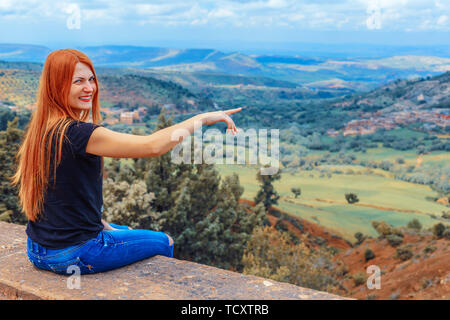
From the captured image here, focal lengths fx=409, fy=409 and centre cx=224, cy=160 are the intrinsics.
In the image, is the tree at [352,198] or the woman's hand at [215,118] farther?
the tree at [352,198]

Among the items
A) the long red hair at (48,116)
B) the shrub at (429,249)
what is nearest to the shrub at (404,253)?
the shrub at (429,249)

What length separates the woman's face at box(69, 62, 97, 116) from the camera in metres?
2.62

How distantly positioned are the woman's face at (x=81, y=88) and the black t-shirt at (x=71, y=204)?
23cm

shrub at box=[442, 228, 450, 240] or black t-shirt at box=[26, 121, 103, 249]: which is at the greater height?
black t-shirt at box=[26, 121, 103, 249]

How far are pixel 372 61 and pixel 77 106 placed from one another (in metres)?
145

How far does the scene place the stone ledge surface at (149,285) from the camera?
2605mm

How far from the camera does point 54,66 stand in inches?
100

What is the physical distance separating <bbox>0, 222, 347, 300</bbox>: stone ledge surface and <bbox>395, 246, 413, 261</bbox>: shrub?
782 inches

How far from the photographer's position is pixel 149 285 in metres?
2.76

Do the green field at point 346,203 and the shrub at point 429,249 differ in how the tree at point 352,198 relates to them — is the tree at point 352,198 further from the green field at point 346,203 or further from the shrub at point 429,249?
the shrub at point 429,249

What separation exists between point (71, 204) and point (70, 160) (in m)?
0.31

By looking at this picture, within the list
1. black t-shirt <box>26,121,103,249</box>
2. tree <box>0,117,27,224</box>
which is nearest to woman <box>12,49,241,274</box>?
black t-shirt <box>26,121,103,249</box>

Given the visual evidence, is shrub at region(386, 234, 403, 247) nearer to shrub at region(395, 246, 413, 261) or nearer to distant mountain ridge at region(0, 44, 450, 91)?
shrub at region(395, 246, 413, 261)

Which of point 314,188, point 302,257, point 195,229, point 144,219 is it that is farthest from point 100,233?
point 314,188
